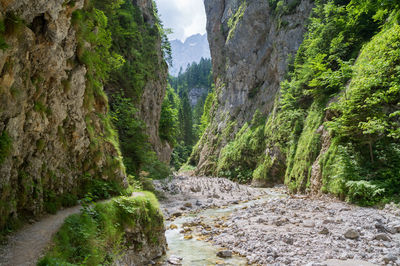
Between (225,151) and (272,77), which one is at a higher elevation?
(272,77)

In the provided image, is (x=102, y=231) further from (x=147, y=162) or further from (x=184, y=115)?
(x=184, y=115)

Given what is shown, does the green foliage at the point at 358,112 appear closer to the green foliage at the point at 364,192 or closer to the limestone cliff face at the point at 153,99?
the green foliage at the point at 364,192

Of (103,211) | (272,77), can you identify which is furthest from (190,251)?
(272,77)

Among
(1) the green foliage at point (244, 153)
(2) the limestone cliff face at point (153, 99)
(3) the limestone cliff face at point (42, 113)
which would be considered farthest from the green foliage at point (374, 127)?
(2) the limestone cliff face at point (153, 99)

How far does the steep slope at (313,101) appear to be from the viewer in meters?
11.5

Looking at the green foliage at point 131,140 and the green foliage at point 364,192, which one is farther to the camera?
the green foliage at point 131,140

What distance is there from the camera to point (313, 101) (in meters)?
20.2

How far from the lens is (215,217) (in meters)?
13.9

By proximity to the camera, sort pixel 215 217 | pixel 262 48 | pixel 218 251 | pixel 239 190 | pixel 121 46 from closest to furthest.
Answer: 1. pixel 218 251
2. pixel 215 217
3. pixel 121 46
4. pixel 239 190
5. pixel 262 48

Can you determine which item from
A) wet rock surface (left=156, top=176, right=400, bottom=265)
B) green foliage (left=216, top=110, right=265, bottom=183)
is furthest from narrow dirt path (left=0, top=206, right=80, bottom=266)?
green foliage (left=216, top=110, right=265, bottom=183)

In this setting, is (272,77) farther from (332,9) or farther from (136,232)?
(136,232)

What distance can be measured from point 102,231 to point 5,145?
2850mm

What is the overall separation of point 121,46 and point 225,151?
865 inches

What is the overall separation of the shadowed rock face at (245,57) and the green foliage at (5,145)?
2930cm
